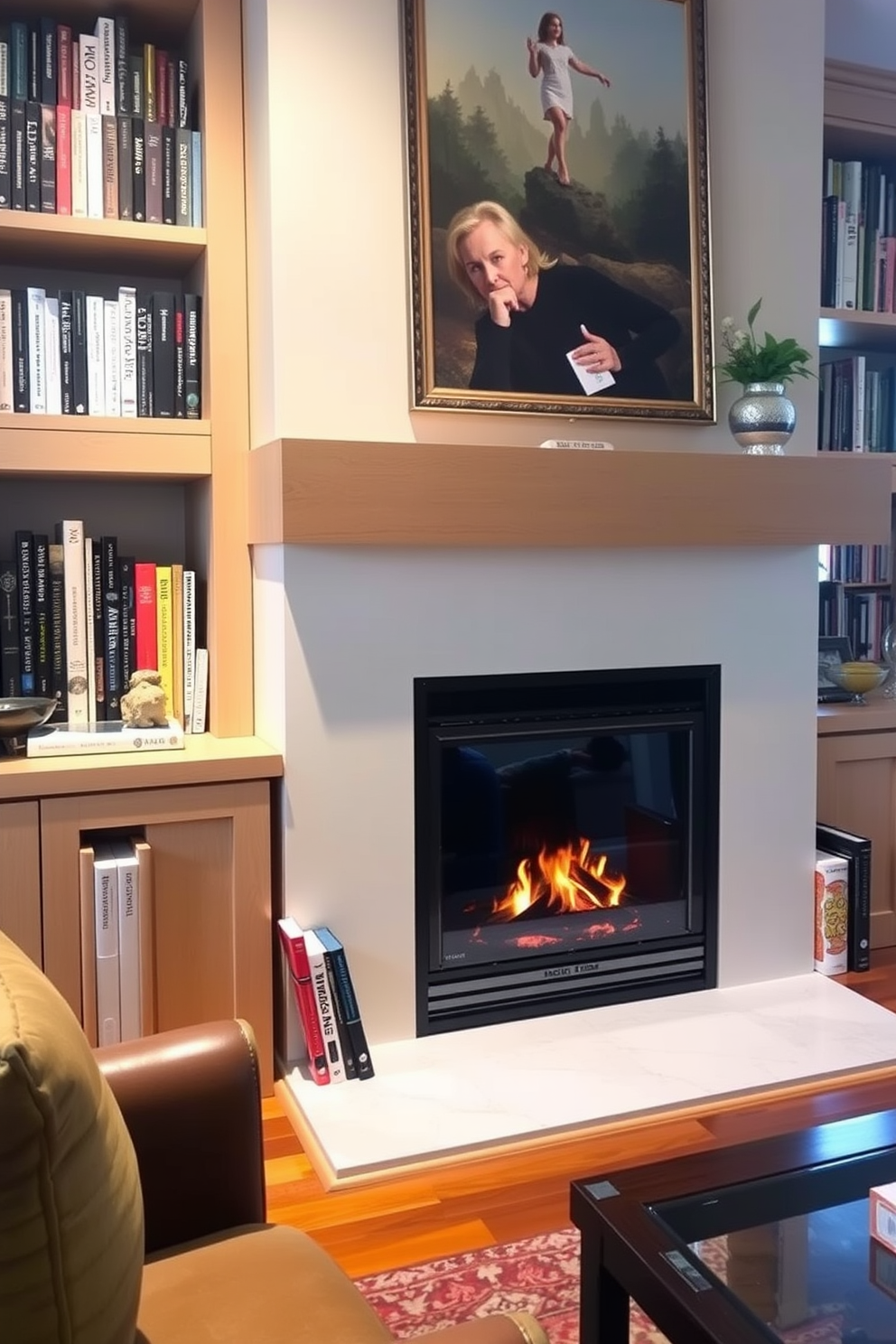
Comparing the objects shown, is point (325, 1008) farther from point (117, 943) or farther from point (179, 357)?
point (179, 357)

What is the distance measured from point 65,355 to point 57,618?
1.88 feet

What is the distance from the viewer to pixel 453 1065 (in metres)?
2.44

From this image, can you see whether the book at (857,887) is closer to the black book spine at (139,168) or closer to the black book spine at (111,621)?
the black book spine at (111,621)

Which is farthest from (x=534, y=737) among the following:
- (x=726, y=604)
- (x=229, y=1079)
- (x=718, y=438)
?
(x=229, y=1079)

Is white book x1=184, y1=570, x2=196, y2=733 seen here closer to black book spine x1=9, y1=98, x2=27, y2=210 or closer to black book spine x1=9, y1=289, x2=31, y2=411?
black book spine x1=9, y1=289, x2=31, y2=411

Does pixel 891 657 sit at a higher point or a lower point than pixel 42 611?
lower

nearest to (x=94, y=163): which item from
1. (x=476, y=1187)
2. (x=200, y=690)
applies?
(x=200, y=690)

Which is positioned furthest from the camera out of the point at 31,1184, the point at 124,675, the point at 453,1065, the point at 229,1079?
the point at 124,675

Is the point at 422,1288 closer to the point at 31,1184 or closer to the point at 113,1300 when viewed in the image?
the point at 113,1300

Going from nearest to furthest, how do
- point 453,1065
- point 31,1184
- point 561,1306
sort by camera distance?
point 31,1184, point 561,1306, point 453,1065

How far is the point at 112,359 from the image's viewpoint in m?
2.53

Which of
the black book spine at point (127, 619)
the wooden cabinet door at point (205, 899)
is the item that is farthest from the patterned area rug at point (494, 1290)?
the black book spine at point (127, 619)

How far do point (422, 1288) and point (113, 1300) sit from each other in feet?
3.72

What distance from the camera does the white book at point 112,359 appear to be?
2.52 metres
